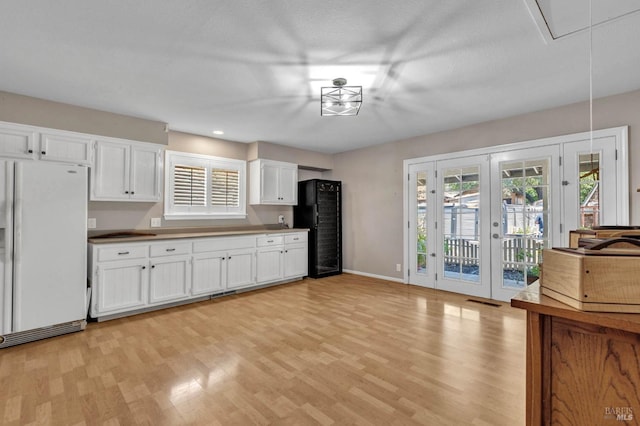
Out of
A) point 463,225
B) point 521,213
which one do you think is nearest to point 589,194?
point 521,213

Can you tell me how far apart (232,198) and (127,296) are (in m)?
2.14

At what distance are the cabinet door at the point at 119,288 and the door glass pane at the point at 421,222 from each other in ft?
13.0

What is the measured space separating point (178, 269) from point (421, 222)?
3681 mm

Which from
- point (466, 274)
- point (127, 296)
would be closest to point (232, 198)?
point (127, 296)

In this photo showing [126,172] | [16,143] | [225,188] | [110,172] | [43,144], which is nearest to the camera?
[16,143]

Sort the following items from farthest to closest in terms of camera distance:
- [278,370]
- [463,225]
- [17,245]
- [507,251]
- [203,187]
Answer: [203,187], [463,225], [507,251], [17,245], [278,370]

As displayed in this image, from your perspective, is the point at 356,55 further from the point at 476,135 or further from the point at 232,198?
the point at 232,198

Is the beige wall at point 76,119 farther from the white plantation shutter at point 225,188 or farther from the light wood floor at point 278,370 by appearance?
the light wood floor at point 278,370

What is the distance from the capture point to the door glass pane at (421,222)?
4.79m

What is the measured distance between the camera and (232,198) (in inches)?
197

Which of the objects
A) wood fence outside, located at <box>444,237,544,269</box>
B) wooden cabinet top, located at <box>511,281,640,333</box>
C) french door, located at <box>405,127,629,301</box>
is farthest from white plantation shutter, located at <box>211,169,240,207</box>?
wooden cabinet top, located at <box>511,281,640,333</box>

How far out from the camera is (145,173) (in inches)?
153

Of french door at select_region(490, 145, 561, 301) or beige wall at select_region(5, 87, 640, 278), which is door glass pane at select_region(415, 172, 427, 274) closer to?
beige wall at select_region(5, 87, 640, 278)

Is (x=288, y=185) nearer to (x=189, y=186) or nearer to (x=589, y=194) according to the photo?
(x=189, y=186)
